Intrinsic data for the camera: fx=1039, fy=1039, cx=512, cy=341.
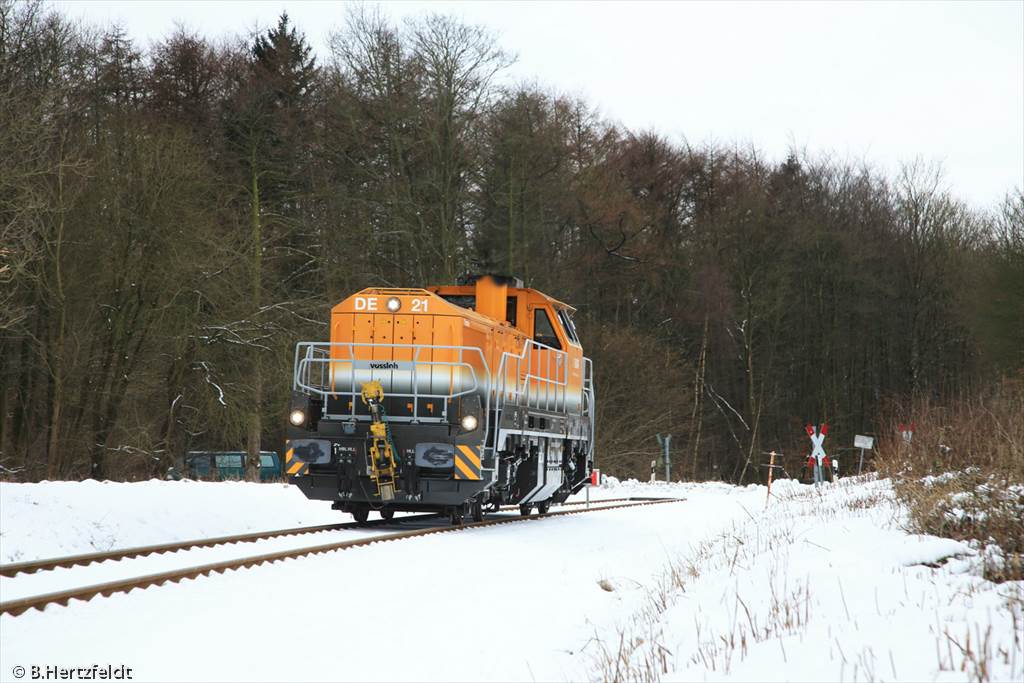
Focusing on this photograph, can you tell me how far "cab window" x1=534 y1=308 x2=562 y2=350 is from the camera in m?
17.5

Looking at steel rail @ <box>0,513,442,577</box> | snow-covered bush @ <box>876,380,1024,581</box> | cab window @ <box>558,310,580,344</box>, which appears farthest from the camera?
cab window @ <box>558,310,580,344</box>

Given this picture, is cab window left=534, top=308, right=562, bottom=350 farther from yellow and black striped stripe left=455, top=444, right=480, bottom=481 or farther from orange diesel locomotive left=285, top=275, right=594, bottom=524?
yellow and black striped stripe left=455, top=444, right=480, bottom=481

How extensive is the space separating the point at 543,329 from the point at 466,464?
4649 millimetres

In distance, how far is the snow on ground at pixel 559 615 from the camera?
5.07m

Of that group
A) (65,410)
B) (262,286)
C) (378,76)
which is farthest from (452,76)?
(65,410)

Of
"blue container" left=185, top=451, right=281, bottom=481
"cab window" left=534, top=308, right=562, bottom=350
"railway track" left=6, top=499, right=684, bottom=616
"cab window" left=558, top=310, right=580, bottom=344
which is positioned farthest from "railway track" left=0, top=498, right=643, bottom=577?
"blue container" left=185, top=451, right=281, bottom=481

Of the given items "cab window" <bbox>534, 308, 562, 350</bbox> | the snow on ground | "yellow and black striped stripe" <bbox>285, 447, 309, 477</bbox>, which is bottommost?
the snow on ground

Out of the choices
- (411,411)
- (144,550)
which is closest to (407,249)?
(411,411)

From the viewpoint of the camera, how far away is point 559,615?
27.6 ft

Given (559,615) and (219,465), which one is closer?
(559,615)

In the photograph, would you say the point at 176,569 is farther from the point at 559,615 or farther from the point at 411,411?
the point at 411,411

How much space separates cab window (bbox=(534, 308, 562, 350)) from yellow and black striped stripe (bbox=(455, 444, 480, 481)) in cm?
438

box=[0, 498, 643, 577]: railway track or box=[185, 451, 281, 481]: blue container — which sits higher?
box=[185, 451, 281, 481]: blue container

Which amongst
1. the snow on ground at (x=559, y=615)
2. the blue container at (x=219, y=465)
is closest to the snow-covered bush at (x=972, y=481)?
the snow on ground at (x=559, y=615)
